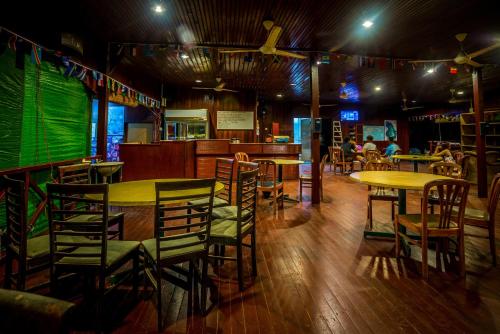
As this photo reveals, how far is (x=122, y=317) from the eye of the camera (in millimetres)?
1758

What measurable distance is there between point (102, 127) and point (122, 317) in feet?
14.2

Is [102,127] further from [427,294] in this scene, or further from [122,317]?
[427,294]

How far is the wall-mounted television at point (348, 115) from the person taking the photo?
43.3 ft

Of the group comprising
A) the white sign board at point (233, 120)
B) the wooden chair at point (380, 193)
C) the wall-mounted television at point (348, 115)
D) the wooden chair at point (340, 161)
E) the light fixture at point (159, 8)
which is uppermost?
the wall-mounted television at point (348, 115)

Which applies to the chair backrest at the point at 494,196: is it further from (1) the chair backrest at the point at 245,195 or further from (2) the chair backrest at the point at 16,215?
(2) the chair backrest at the point at 16,215

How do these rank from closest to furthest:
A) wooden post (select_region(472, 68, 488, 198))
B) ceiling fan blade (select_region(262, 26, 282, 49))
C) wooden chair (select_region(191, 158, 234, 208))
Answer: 1. wooden chair (select_region(191, 158, 234, 208))
2. ceiling fan blade (select_region(262, 26, 282, 49))
3. wooden post (select_region(472, 68, 488, 198))

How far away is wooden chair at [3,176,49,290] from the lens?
1605 mm

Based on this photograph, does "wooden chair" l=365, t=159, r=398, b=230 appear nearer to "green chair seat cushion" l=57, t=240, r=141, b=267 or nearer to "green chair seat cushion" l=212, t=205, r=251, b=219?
"green chair seat cushion" l=212, t=205, r=251, b=219

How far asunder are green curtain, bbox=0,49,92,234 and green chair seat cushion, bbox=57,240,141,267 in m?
1.97

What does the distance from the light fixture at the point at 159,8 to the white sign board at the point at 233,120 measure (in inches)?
237

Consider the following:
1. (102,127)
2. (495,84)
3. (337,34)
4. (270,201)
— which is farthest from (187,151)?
(495,84)

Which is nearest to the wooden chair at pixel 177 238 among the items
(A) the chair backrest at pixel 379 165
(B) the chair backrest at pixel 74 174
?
(B) the chair backrest at pixel 74 174

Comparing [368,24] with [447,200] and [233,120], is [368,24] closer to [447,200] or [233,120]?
[447,200]

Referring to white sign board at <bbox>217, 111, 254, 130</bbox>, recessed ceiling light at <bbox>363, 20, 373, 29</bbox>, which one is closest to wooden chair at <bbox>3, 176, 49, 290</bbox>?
recessed ceiling light at <bbox>363, 20, 373, 29</bbox>
